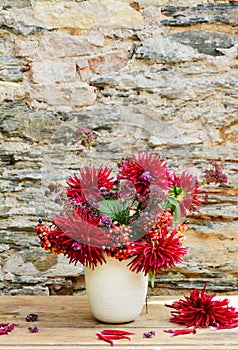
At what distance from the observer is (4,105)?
73.0 inches

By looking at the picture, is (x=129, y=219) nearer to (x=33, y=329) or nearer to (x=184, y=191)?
(x=184, y=191)

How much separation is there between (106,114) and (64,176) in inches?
15.2

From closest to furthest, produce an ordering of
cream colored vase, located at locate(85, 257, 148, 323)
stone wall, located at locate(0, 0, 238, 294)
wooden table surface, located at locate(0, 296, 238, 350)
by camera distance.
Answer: wooden table surface, located at locate(0, 296, 238, 350)
cream colored vase, located at locate(85, 257, 148, 323)
stone wall, located at locate(0, 0, 238, 294)

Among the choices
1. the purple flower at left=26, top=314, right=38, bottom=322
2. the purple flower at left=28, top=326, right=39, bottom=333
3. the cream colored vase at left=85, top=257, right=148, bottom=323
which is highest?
the cream colored vase at left=85, top=257, right=148, bottom=323

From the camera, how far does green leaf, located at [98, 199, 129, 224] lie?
126 centimetres

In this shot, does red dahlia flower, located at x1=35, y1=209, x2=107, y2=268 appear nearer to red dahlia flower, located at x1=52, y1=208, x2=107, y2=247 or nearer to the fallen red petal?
red dahlia flower, located at x1=52, y1=208, x2=107, y2=247

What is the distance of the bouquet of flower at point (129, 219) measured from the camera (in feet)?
4.01

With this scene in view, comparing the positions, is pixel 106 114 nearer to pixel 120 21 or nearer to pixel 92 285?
pixel 120 21

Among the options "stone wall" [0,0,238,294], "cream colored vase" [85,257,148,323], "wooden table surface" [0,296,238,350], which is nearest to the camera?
"wooden table surface" [0,296,238,350]

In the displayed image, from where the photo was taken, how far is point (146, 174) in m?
1.22

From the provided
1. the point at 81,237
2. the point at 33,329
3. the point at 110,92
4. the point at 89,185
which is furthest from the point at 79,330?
the point at 110,92

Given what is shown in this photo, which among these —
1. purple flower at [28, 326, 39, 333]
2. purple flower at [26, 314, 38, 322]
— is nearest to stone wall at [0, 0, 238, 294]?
purple flower at [26, 314, 38, 322]

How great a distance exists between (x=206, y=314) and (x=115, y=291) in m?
0.25

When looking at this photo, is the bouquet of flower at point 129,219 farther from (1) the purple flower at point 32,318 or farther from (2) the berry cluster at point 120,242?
(1) the purple flower at point 32,318
